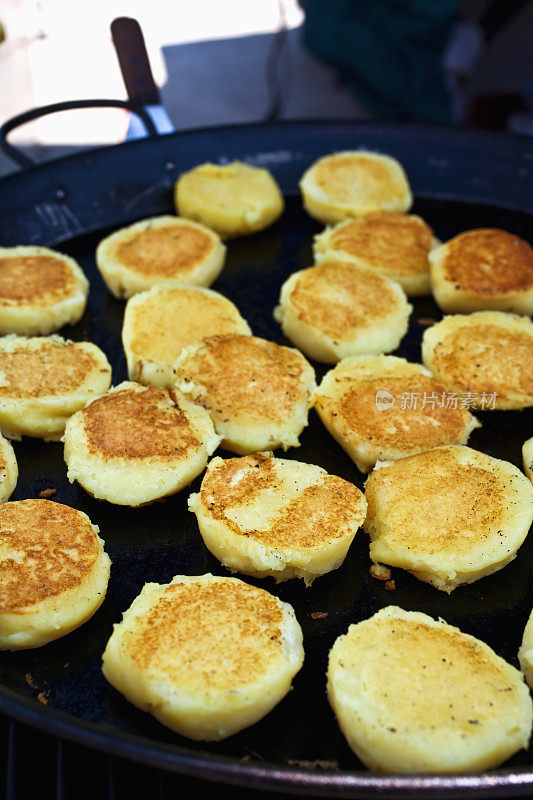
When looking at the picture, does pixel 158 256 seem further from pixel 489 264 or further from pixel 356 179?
pixel 489 264

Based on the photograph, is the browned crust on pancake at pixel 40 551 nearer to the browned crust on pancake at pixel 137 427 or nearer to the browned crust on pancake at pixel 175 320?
the browned crust on pancake at pixel 137 427

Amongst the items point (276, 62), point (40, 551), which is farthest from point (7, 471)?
point (276, 62)

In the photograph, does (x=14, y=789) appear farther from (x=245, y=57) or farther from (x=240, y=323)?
(x=245, y=57)

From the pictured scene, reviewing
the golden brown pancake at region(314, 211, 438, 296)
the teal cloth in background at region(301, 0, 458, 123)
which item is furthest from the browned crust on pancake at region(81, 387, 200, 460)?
the teal cloth in background at region(301, 0, 458, 123)

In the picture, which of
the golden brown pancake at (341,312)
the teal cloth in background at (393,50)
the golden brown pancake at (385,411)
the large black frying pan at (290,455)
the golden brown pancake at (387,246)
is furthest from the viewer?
the teal cloth in background at (393,50)

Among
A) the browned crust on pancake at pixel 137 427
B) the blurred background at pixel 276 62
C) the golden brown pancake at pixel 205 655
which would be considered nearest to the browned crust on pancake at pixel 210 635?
the golden brown pancake at pixel 205 655

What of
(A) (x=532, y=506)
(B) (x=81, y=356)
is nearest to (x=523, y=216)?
(A) (x=532, y=506)

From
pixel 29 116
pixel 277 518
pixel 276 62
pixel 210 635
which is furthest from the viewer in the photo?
pixel 276 62
